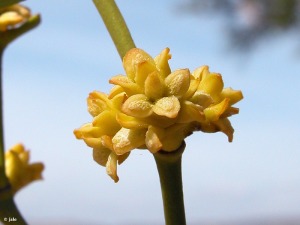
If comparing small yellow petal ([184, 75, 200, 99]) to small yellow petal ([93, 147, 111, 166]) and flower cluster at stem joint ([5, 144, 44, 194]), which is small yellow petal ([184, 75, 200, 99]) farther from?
flower cluster at stem joint ([5, 144, 44, 194])

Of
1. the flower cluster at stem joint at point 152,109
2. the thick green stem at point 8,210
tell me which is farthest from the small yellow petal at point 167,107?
the thick green stem at point 8,210

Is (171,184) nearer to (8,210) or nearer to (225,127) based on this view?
(225,127)

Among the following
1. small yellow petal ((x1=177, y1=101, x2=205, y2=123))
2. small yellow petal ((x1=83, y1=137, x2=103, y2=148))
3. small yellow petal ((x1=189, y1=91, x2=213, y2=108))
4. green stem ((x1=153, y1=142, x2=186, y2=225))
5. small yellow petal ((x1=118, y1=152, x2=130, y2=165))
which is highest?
small yellow petal ((x1=189, y1=91, x2=213, y2=108))

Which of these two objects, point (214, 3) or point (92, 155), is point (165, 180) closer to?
point (92, 155)

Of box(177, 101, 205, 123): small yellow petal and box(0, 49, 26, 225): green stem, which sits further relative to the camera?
box(0, 49, 26, 225): green stem

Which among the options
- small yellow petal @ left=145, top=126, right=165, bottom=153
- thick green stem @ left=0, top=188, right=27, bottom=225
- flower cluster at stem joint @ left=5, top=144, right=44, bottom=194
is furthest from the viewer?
→ flower cluster at stem joint @ left=5, top=144, right=44, bottom=194

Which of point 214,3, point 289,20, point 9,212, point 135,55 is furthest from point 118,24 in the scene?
point 214,3

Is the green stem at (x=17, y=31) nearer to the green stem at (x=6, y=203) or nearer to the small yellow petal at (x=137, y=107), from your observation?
the green stem at (x=6, y=203)

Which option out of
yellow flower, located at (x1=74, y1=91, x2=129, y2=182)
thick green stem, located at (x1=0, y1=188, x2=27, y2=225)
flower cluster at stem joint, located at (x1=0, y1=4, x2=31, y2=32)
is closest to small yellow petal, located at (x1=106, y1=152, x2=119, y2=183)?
yellow flower, located at (x1=74, y1=91, x2=129, y2=182)
